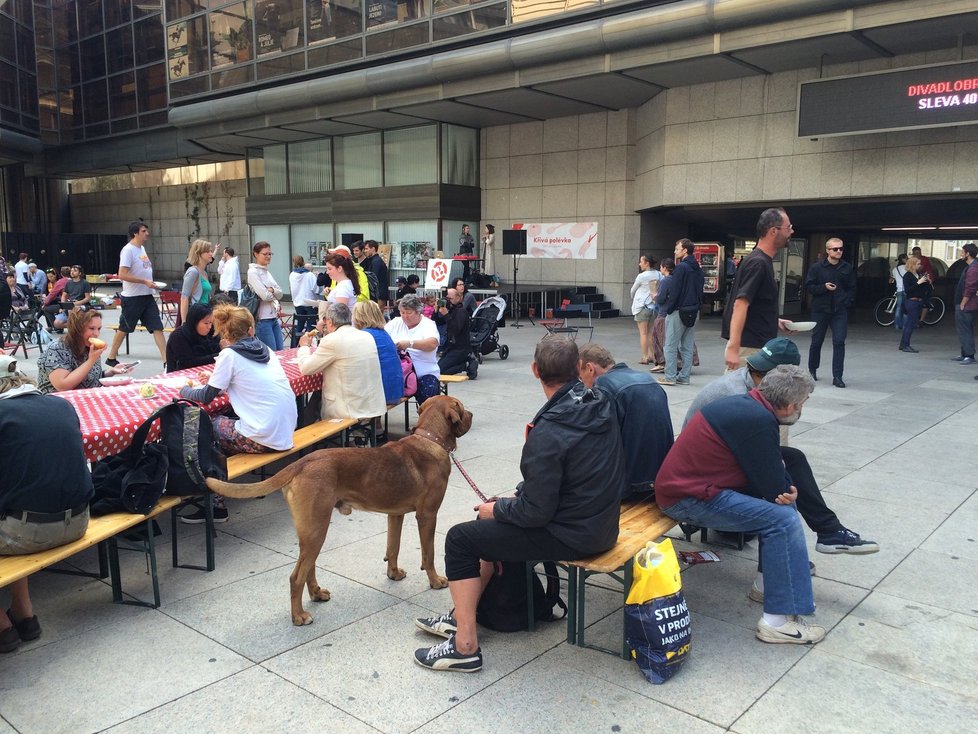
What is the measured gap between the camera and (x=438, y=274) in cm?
1844

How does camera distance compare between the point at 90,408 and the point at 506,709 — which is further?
the point at 90,408

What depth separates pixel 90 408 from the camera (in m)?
4.91

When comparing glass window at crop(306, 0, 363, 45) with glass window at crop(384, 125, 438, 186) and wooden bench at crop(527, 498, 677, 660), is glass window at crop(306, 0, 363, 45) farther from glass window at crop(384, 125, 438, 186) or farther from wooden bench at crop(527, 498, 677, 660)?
wooden bench at crop(527, 498, 677, 660)

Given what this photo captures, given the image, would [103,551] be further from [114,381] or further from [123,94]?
[123,94]

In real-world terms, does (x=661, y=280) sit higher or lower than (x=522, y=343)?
higher

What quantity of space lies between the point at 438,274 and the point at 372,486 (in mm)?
14776

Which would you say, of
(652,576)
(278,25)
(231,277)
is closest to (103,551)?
(652,576)

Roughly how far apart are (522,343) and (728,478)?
11.5 metres

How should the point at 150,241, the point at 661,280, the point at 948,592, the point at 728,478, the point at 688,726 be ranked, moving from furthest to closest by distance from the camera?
the point at 150,241 → the point at 661,280 → the point at 948,592 → the point at 728,478 → the point at 688,726

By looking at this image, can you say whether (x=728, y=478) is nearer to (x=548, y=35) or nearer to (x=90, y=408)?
(x=90, y=408)

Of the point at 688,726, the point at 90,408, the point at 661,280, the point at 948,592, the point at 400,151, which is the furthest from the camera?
the point at 400,151

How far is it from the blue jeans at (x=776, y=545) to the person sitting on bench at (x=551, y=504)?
654mm

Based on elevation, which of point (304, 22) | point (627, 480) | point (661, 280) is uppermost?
point (304, 22)

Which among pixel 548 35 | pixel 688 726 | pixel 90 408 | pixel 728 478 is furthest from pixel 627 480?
pixel 548 35
